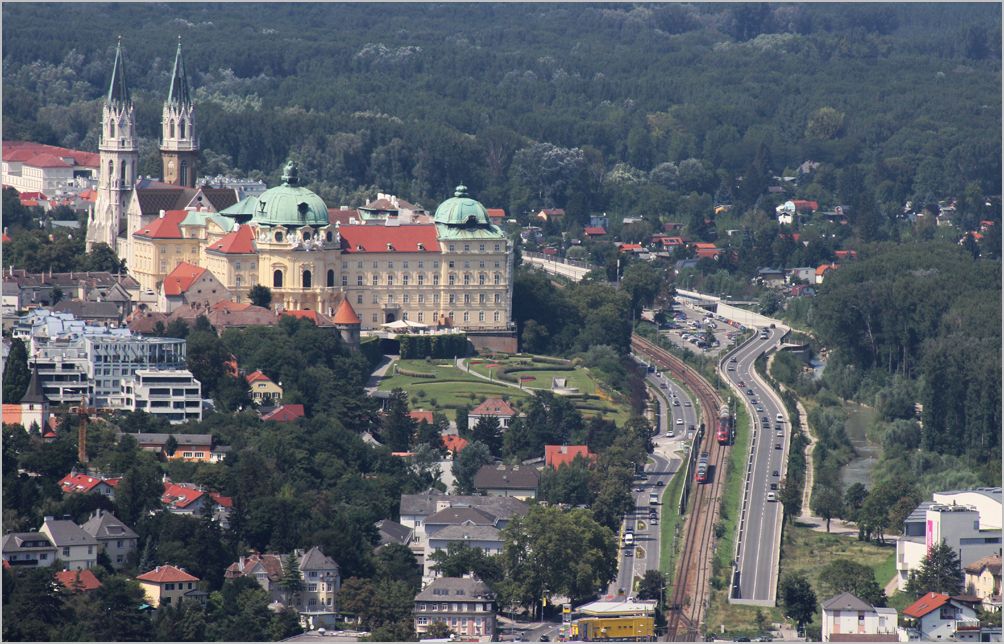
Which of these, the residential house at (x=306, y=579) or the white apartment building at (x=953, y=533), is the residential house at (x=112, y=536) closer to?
the residential house at (x=306, y=579)

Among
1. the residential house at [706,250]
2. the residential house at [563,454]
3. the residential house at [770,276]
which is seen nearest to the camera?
the residential house at [563,454]

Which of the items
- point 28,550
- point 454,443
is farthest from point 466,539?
point 454,443

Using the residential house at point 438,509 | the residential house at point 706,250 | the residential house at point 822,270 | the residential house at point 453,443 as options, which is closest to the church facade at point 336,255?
the residential house at point 453,443

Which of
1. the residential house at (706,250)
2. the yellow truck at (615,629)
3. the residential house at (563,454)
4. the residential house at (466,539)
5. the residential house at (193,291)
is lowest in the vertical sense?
the yellow truck at (615,629)

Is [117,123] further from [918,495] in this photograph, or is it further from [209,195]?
[918,495]

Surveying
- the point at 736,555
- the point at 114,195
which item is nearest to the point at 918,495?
the point at 736,555
